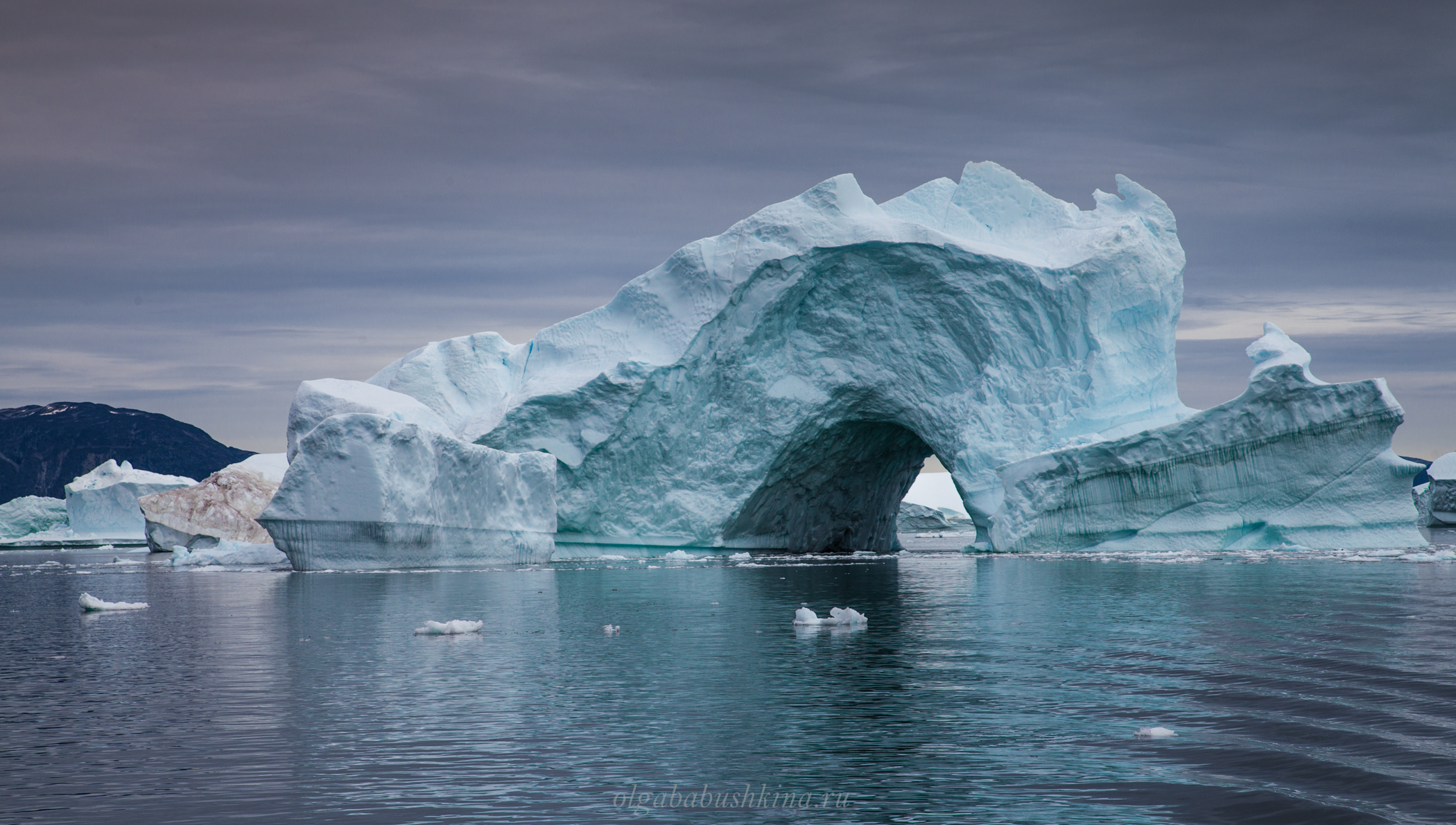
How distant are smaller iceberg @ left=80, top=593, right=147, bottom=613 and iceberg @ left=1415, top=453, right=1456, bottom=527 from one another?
1754 inches

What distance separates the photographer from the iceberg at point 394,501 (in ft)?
63.4

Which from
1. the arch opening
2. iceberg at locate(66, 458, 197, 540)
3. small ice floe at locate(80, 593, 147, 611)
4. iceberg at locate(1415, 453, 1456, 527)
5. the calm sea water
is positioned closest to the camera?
the calm sea water

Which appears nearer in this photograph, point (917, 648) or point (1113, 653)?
point (1113, 653)

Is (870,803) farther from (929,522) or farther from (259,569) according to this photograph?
(929,522)

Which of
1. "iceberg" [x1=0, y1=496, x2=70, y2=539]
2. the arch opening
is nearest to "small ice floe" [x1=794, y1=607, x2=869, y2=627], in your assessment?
the arch opening

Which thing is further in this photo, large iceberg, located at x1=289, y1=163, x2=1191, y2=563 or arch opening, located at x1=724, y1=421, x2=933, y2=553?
arch opening, located at x1=724, y1=421, x2=933, y2=553

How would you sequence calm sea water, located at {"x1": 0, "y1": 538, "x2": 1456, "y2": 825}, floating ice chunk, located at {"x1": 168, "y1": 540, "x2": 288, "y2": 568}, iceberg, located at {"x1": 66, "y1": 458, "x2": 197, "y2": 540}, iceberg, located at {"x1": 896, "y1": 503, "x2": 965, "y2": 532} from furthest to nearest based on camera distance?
iceberg, located at {"x1": 896, "y1": 503, "x2": 965, "y2": 532}, iceberg, located at {"x1": 66, "y1": 458, "x2": 197, "y2": 540}, floating ice chunk, located at {"x1": 168, "y1": 540, "x2": 288, "y2": 568}, calm sea water, located at {"x1": 0, "y1": 538, "x2": 1456, "y2": 825}

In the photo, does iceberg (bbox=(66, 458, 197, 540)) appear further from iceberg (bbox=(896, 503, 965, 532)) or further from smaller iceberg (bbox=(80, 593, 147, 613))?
smaller iceberg (bbox=(80, 593, 147, 613))

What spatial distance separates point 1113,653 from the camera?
8602 millimetres

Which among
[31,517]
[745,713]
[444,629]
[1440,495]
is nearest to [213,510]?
[31,517]

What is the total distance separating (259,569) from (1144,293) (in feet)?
59.2

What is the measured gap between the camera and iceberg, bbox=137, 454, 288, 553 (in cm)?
3250

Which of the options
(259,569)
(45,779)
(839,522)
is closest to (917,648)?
(45,779)

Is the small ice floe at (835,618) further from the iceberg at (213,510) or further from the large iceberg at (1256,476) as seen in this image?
the iceberg at (213,510)
